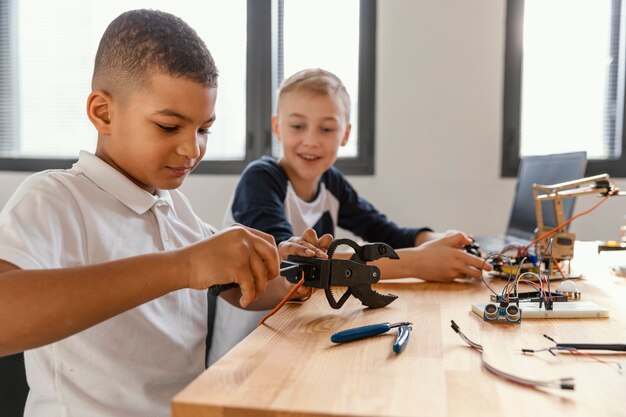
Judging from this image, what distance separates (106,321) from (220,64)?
2656 mm

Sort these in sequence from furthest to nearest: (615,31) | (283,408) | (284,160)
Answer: (615,31) → (284,160) → (283,408)

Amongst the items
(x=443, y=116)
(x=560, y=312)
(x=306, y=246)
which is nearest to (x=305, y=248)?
(x=306, y=246)

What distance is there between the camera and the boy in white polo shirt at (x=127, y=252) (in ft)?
2.46

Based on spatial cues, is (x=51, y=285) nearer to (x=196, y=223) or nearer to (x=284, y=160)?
(x=196, y=223)

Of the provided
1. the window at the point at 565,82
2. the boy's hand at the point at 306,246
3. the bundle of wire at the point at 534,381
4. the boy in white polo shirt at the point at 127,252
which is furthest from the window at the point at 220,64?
the bundle of wire at the point at 534,381

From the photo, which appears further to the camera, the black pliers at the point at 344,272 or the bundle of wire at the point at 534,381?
the black pliers at the point at 344,272

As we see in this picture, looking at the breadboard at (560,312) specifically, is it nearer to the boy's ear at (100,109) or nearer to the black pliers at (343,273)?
the black pliers at (343,273)

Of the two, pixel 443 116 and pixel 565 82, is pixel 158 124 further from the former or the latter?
pixel 565 82

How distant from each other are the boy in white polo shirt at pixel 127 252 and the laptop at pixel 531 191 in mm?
993

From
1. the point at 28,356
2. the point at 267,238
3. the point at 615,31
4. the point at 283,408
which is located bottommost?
the point at 28,356

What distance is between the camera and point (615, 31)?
3027mm

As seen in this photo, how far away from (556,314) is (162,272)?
618mm

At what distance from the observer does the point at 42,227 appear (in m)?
0.85

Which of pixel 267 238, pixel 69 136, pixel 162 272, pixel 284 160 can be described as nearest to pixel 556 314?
pixel 267 238
